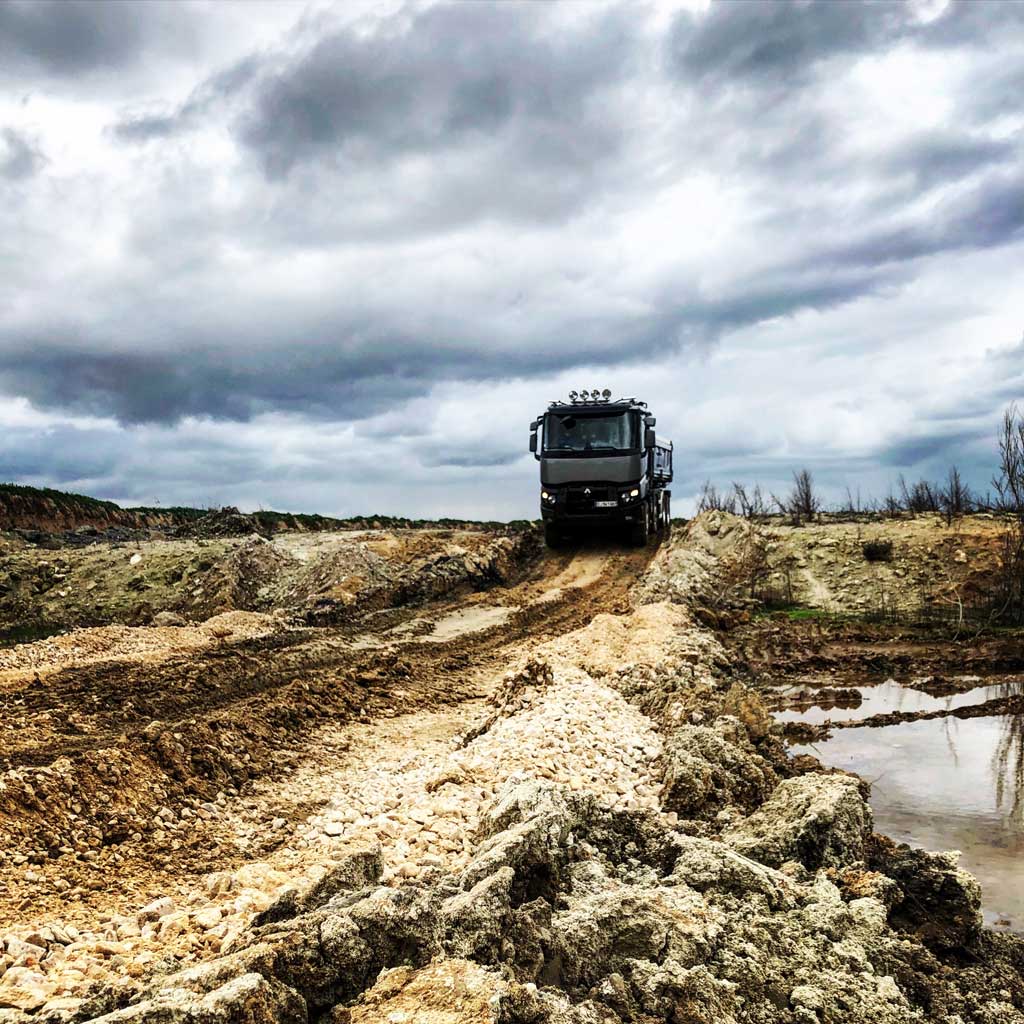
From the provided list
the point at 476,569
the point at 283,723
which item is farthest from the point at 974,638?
the point at 283,723

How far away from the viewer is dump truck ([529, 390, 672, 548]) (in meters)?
23.3

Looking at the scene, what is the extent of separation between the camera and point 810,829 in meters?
6.21

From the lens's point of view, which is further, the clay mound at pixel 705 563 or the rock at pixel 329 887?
the clay mound at pixel 705 563

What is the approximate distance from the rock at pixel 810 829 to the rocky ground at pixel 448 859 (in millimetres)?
24

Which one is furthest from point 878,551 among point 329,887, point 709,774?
point 329,887

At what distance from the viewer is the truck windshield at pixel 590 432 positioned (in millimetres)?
23266

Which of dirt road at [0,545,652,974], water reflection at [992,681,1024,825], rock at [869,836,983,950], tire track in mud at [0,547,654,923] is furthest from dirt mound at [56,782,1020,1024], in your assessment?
water reflection at [992,681,1024,825]

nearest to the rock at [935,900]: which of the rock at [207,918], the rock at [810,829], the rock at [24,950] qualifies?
the rock at [810,829]

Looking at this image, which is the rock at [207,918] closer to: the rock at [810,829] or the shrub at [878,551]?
the rock at [810,829]

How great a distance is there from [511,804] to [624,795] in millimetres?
1951

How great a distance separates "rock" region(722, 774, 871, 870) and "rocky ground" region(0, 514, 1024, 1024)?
24mm

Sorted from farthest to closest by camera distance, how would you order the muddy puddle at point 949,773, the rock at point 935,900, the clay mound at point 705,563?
the clay mound at point 705,563 → the muddy puddle at point 949,773 → the rock at point 935,900

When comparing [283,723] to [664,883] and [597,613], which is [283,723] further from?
[597,613]

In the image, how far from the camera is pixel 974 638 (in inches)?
734
